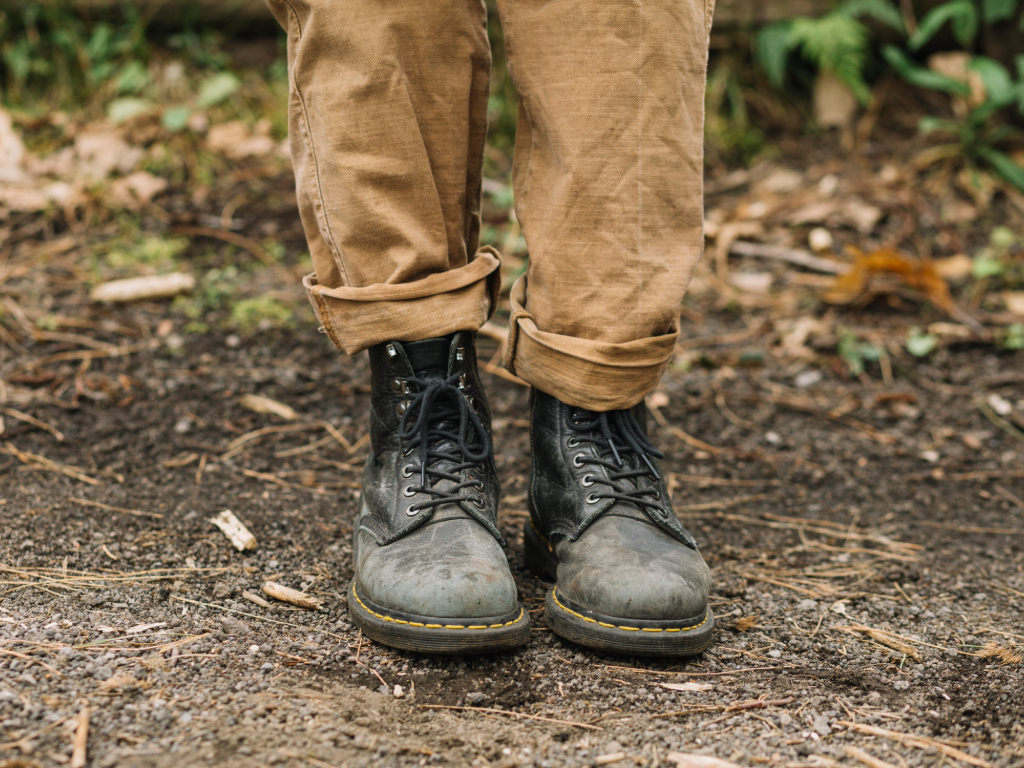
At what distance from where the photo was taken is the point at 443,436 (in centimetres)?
153

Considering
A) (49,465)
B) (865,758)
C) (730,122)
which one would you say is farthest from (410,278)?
(730,122)

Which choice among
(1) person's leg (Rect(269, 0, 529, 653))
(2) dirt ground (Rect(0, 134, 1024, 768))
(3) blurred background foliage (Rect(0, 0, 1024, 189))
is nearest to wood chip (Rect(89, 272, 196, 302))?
(2) dirt ground (Rect(0, 134, 1024, 768))

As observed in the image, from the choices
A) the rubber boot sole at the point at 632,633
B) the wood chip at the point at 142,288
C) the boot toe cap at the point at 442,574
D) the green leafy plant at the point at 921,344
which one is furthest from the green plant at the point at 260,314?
the green leafy plant at the point at 921,344

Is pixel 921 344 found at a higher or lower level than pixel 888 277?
lower

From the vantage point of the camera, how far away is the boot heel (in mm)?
1565

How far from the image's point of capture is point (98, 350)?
2.46m

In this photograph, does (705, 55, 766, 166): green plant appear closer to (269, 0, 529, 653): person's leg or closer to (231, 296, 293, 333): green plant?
(231, 296, 293, 333): green plant

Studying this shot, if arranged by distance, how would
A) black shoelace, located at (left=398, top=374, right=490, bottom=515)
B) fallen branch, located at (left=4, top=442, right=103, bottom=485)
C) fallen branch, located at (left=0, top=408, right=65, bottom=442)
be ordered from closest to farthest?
black shoelace, located at (left=398, top=374, right=490, bottom=515) < fallen branch, located at (left=4, top=442, right=103, bottom=485) < fallen branch, located at (left=0, top=408, right=65, bottom=442)

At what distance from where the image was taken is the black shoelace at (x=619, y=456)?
149 cm

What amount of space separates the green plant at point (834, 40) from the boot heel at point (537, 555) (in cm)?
297

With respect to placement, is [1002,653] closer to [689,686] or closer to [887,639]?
[887,639]

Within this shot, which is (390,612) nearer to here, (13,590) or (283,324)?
(13,590)

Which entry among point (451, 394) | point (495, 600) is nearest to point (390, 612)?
point (495, 600)

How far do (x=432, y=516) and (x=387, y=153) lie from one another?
2.16ft
